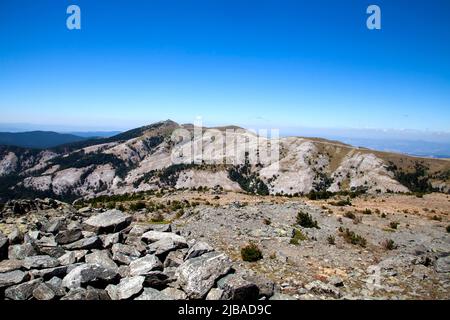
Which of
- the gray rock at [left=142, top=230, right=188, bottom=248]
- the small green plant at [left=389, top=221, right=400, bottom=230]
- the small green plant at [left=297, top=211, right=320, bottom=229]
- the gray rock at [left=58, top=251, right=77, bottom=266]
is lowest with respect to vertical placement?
the small green plant at [left=389, top=221, right=400, bottom=230]

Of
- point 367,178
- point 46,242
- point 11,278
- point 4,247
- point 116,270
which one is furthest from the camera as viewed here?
point 367,178

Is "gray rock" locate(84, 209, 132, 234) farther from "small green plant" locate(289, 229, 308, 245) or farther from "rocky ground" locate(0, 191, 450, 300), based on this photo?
"small green plant" locate(289, 229, 308, 245)

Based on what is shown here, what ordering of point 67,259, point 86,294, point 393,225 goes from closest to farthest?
point 86,294 < point 67,259 < point 393,225

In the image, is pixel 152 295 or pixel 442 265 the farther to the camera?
pixel 442 265

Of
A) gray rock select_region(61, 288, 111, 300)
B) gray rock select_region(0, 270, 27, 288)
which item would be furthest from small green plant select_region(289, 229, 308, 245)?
gray rock select_region(0, 270, 27, 288)

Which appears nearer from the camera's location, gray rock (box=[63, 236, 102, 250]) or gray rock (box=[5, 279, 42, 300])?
gray rock (box=[5, 279, 42, 300])

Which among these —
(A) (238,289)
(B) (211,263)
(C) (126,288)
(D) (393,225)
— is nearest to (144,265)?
(C) (126,288)

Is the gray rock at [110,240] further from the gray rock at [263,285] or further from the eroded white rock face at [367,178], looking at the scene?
the eroded white rock face at [367,178]

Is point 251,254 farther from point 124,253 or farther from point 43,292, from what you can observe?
point 43,292
